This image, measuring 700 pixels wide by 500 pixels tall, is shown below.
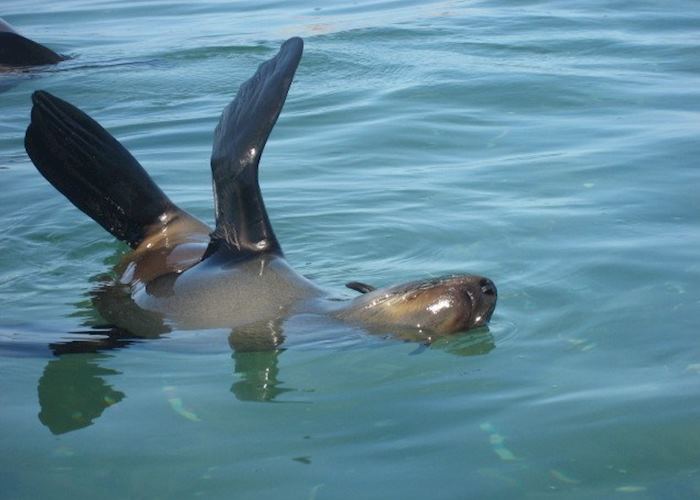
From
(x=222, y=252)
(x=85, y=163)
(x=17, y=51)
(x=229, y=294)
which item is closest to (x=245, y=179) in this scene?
(x=222, y=252)

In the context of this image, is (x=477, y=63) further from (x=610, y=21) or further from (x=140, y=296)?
(x=140, y=296)

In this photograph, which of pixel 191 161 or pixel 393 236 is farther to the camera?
pixel 191 161

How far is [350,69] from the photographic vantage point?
11.0 m

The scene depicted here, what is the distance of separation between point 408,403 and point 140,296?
1.53 metres

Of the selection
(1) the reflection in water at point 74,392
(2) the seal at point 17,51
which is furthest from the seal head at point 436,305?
(2) the seal at point 17,51

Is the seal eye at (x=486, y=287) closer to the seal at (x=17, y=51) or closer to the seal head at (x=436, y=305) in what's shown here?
the seal head at (x=436, y=305)

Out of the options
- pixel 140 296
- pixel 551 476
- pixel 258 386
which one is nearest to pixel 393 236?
pixel 140 296

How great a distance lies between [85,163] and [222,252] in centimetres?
80

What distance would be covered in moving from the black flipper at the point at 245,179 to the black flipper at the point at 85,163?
1.65 feet

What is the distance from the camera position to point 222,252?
547cm

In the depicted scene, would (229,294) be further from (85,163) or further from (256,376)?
(85,163)

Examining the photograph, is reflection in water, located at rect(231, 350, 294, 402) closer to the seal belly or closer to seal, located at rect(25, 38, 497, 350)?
seal, located at rect(25, 38, 497, 350)

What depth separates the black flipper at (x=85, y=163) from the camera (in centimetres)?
575

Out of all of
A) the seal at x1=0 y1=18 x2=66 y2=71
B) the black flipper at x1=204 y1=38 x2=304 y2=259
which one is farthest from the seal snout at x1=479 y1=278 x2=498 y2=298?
the seal at x1=0 y1=18 x2=66 y2=71
